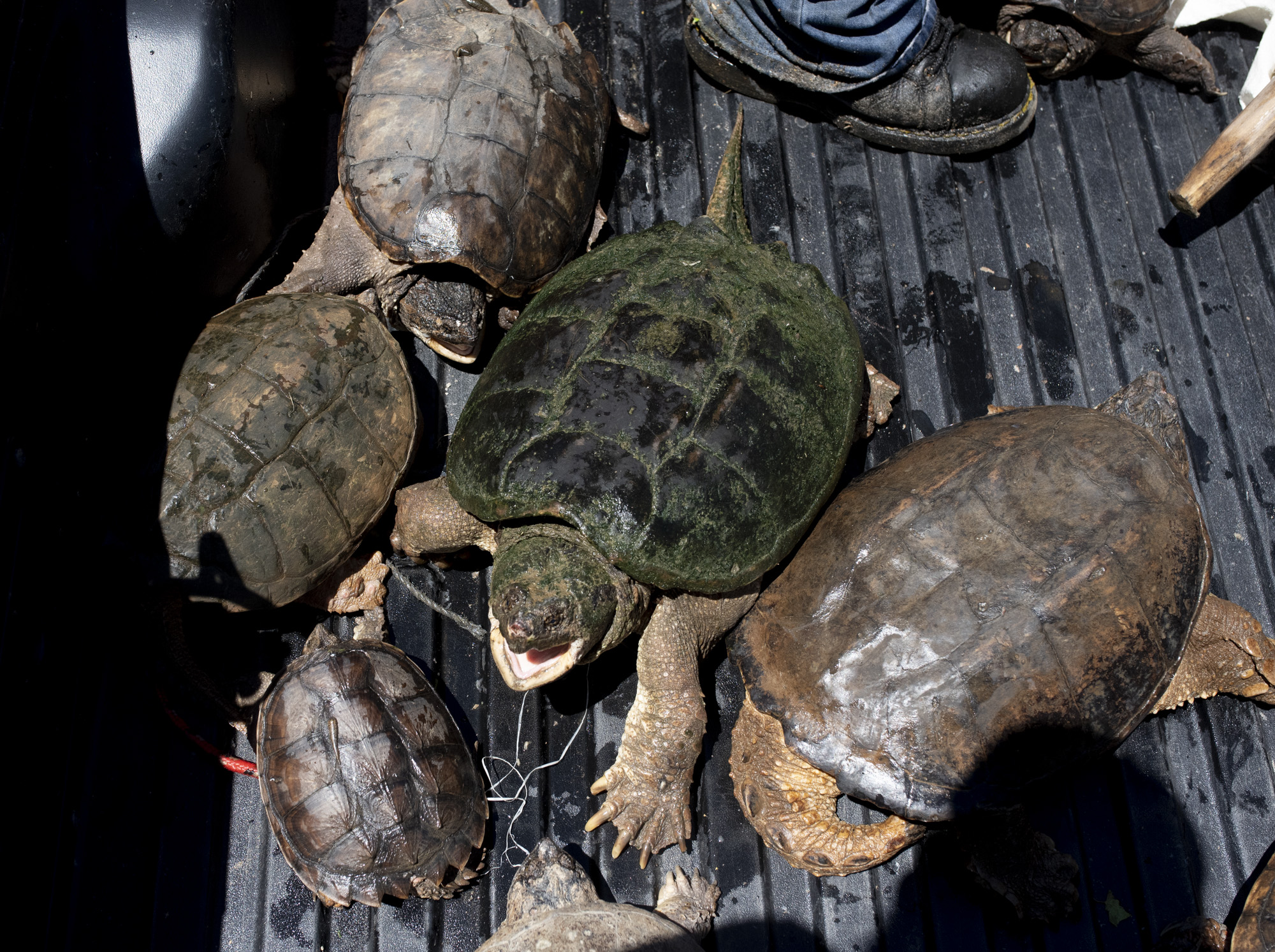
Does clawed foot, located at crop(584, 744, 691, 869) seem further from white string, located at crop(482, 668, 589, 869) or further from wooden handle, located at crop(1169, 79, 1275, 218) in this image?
wooden handle, located at crop(1169, 79, 1275, 218)

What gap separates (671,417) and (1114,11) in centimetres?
301

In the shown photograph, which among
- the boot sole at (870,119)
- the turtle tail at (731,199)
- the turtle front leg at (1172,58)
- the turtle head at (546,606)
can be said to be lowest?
the turtle head at (546,606)

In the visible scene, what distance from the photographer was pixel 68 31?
250cm

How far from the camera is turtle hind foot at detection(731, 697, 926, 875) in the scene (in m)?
2.42

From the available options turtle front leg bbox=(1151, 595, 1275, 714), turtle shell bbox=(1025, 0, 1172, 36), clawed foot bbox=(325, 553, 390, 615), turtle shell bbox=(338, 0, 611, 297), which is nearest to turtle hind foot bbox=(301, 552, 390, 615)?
clawed foot bbox=(325, 553, 390, 615)

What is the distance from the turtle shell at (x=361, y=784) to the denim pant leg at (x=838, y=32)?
2955 millimetres

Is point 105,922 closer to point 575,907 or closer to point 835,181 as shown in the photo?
point 575,907

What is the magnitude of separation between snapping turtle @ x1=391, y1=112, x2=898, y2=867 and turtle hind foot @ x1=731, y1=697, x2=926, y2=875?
204 mm

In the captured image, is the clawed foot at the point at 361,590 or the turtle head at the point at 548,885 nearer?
the turtle head at the point at 548,885

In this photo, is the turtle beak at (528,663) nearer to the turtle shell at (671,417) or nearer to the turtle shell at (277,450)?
the turtle shell at (671,417)

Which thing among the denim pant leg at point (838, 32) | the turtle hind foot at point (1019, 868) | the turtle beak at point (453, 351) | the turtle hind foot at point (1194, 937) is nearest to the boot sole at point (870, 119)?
the denim pant leg at point (838, 32)

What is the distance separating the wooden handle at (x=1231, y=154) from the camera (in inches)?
130

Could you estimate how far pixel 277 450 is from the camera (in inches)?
96.1

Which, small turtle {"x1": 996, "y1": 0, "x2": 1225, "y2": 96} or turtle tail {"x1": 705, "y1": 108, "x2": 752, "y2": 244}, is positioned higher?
small turtle {"x1": 996, "y1": 0, "x2": 1225, "y2": 96}
